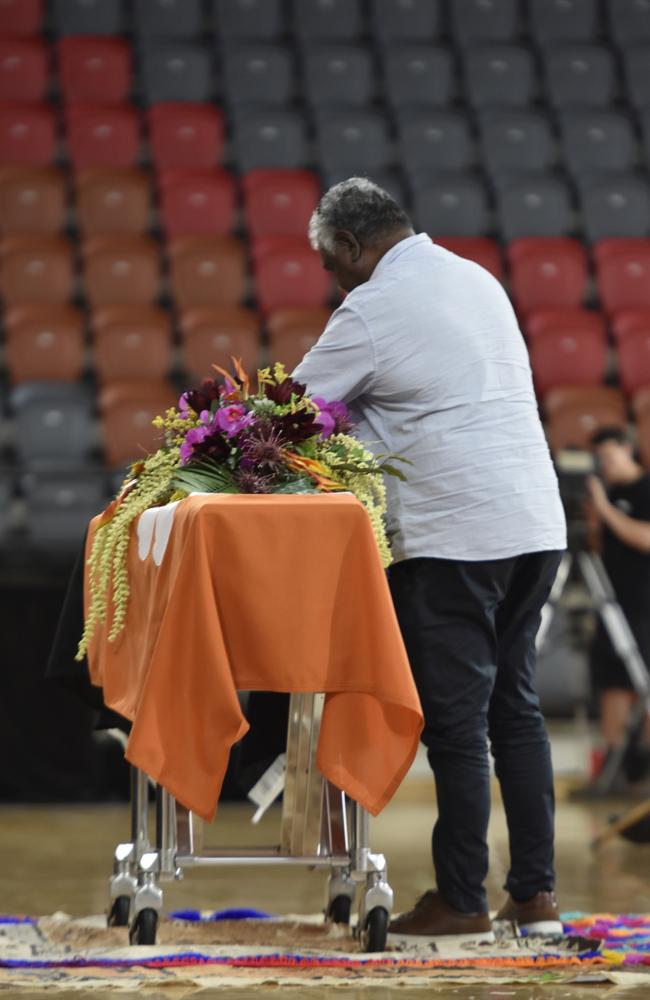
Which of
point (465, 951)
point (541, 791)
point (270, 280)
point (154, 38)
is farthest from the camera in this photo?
point (154, 38)

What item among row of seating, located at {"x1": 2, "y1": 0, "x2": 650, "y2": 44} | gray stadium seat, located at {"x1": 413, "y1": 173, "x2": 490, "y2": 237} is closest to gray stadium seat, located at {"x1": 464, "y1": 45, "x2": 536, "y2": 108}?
row of seating, located at {"x1": 2, "y1": 0, "x2": 650, "y2": 44}

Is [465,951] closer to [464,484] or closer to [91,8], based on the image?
[464,484]

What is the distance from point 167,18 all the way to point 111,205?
1.87m

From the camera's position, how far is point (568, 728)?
6.09 meters

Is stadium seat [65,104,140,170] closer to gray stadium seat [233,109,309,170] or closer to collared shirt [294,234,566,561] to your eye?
gray stadium seat [233,109,309,170]

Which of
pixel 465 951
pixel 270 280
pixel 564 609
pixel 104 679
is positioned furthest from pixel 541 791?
pixel 270 280

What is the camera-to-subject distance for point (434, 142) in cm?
854

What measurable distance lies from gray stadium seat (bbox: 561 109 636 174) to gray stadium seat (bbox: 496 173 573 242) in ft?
1.70

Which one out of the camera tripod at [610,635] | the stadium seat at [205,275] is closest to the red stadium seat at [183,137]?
the stadium seat at [205,275]

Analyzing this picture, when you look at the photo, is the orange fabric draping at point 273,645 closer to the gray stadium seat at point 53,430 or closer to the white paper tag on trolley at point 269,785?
the white paper tag on trolley at point 269,785

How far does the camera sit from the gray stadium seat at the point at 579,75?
9.18 m

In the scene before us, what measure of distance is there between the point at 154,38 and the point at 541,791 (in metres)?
7.13

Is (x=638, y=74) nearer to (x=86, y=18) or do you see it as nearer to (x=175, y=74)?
(x=175, y=74)

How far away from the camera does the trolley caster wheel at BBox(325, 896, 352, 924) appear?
9.64 ft
